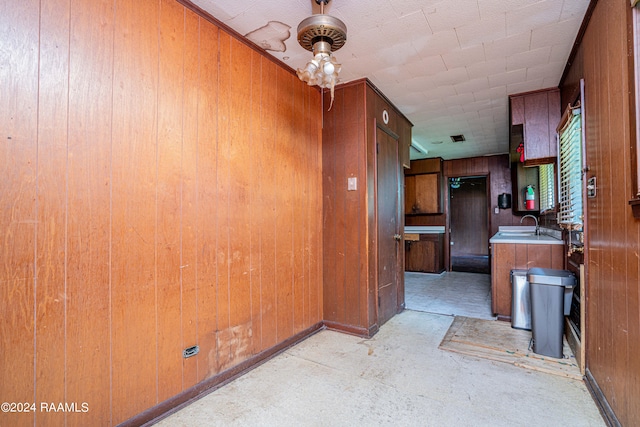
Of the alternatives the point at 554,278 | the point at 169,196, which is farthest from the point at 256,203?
the point at 554,278

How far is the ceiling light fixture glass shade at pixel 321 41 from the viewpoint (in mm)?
1814

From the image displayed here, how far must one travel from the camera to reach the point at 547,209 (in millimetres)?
4156

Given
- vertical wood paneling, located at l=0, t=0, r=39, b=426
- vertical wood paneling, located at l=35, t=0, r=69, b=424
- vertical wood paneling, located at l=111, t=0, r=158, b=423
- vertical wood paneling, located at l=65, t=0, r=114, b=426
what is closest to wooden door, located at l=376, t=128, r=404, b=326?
vertical wood paneling, located at l=111, t=0, r=158, b=423

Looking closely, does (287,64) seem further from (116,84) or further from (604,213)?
(604,213)

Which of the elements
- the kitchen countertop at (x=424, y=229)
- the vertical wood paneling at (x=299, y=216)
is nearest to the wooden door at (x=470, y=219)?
the kitchen countertop at (x=424, y=229)

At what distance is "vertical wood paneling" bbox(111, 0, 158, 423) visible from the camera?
1.64 m

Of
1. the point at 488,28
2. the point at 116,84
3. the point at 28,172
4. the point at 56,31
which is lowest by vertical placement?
the point at 28,172

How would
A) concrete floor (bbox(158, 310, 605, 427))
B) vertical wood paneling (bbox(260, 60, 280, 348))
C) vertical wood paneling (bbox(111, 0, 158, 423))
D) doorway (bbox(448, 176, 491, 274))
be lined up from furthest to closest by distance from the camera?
doorway (bbox(448, 176, 491, 274)) < vertical wood paneling (bbox(260, 60, 280, 348)) < concrete floor (bbox(158, 310, 605, 427)) < vertical wood paneling (bbox(111, 0, 158, 423))

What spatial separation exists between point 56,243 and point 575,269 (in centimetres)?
377

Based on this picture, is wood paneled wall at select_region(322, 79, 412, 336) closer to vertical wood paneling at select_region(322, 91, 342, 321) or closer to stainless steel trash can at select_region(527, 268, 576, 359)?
vertical wood paneling at select_region(322, 91, 342, 321)

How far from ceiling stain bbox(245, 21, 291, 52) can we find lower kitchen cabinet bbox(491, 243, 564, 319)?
314 cm

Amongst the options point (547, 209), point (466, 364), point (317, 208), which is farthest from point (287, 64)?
point (547, 209)

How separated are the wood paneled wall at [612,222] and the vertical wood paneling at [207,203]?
2307 mm

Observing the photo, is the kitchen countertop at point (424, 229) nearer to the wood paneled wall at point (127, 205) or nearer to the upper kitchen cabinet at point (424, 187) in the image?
the upper kitchen cabinet at point (424, 187)
